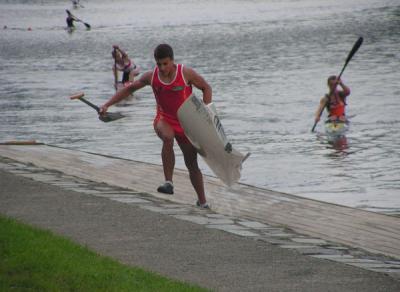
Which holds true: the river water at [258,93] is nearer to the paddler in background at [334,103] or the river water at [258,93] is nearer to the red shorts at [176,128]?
the paddler in background at [334,103]

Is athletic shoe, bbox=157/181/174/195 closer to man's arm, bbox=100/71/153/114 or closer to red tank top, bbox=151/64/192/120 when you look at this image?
red tank top, bbox=151/64/192/120

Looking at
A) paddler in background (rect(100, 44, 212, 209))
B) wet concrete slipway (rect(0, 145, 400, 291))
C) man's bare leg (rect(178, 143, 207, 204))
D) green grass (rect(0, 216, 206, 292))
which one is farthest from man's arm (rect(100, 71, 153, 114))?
green grass (rect(0, 216, 206, 292))

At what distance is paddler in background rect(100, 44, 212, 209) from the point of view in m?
10.6

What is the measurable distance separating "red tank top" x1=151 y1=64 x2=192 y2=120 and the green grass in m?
2.62

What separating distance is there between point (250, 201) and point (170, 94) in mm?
2269

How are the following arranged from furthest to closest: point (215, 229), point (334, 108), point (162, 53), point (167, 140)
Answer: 1. point (334, 108)
2. point (167, 140)
3. point (162, 53)
4. point (215, 229)

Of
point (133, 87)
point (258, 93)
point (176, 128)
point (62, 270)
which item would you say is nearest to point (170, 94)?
point (176, 128)

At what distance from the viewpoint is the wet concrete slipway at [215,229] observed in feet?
26.2

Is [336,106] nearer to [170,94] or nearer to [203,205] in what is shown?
[203,205]

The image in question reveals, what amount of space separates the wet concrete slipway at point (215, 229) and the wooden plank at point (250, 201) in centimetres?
1

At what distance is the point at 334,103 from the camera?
2217 cm

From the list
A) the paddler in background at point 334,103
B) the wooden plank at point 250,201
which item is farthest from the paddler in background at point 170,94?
the paddler in background at point 334,103

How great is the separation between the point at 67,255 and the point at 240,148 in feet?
38.2

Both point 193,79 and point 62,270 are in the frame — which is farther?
point 193,79
